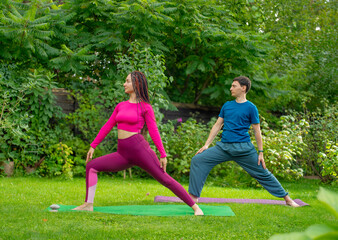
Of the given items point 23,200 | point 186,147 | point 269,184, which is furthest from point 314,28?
point 23,200

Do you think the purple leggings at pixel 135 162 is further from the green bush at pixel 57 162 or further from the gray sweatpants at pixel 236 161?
the green bush at pixel 57 162

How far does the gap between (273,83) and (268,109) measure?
1.61 metres

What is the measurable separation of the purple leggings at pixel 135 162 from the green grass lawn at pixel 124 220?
39cm

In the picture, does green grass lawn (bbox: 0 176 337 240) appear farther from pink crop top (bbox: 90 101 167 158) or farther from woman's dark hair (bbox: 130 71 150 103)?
woman's dark hair (bbox: 130 71 150 103)

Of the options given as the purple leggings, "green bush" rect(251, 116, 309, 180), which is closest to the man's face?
the purple leggings

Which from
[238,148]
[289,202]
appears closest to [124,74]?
[238,148]

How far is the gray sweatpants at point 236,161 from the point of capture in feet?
20.5

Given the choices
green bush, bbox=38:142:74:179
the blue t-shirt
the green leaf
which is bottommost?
green bush, bbox=38:142:74:179

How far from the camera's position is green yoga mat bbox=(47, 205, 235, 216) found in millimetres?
5742

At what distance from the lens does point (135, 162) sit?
557 cm

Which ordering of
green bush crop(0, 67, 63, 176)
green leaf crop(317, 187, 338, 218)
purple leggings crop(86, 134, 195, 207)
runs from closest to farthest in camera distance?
green leaf crop(317, 187, 338, 218)
purple leggings crop(86, 134, 195, 207)
green bush crop(0, 67, 63, 176)

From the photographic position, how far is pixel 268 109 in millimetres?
13539

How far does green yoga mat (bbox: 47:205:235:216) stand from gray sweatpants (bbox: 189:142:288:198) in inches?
13.1

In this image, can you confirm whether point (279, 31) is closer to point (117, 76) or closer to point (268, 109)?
point (268, 109)
